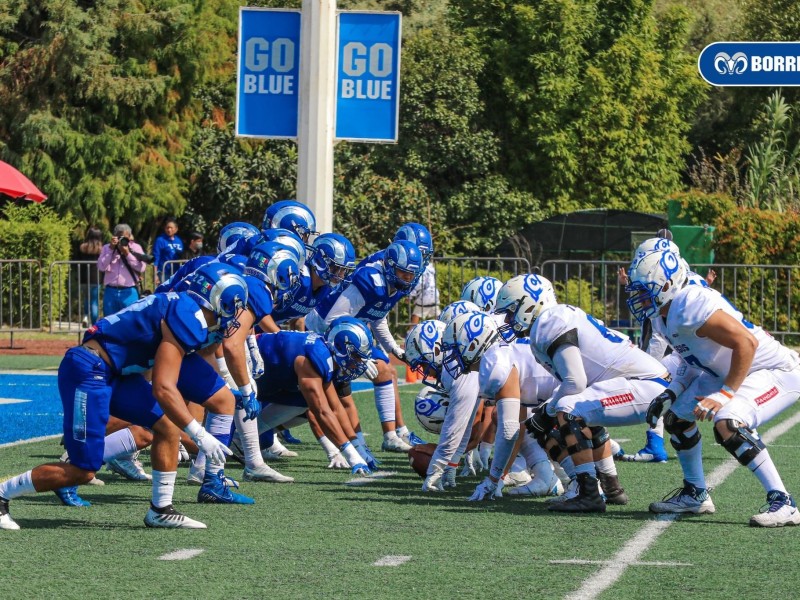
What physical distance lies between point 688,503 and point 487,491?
4.13 ft

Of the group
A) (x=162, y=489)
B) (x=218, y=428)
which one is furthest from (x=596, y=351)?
(x=162, y=489)

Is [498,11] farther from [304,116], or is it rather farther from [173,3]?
[304,116]

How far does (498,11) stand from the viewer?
33.9m

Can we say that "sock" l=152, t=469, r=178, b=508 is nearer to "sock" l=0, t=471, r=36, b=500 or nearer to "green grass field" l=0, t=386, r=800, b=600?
"green grass field" l=0, t=386, r=800, b=600

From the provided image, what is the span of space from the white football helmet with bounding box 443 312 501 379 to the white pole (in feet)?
21.4

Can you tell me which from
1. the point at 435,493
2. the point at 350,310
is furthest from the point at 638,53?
the point at 435,493

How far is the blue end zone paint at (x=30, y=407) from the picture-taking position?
12.2 m

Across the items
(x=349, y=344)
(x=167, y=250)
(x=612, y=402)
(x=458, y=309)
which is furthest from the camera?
(x=167, y=250)

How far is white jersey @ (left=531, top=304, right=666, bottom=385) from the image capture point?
8.24 m

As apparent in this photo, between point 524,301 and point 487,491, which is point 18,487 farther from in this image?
point 524,301

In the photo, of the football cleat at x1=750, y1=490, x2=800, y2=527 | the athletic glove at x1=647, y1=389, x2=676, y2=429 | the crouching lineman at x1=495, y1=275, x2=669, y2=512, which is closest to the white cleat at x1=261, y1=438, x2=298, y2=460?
the crouching lineman at x1=495, y1=275, x2=669, y2=512

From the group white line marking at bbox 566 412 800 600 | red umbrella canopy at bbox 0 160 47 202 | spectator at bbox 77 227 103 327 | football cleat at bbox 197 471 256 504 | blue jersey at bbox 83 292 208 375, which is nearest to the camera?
white line marking at bbox 566 412 800 600

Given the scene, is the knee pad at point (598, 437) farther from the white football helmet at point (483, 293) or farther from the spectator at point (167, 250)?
the spectator at point (167, 250)

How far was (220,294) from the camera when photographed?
7402 millimetres
